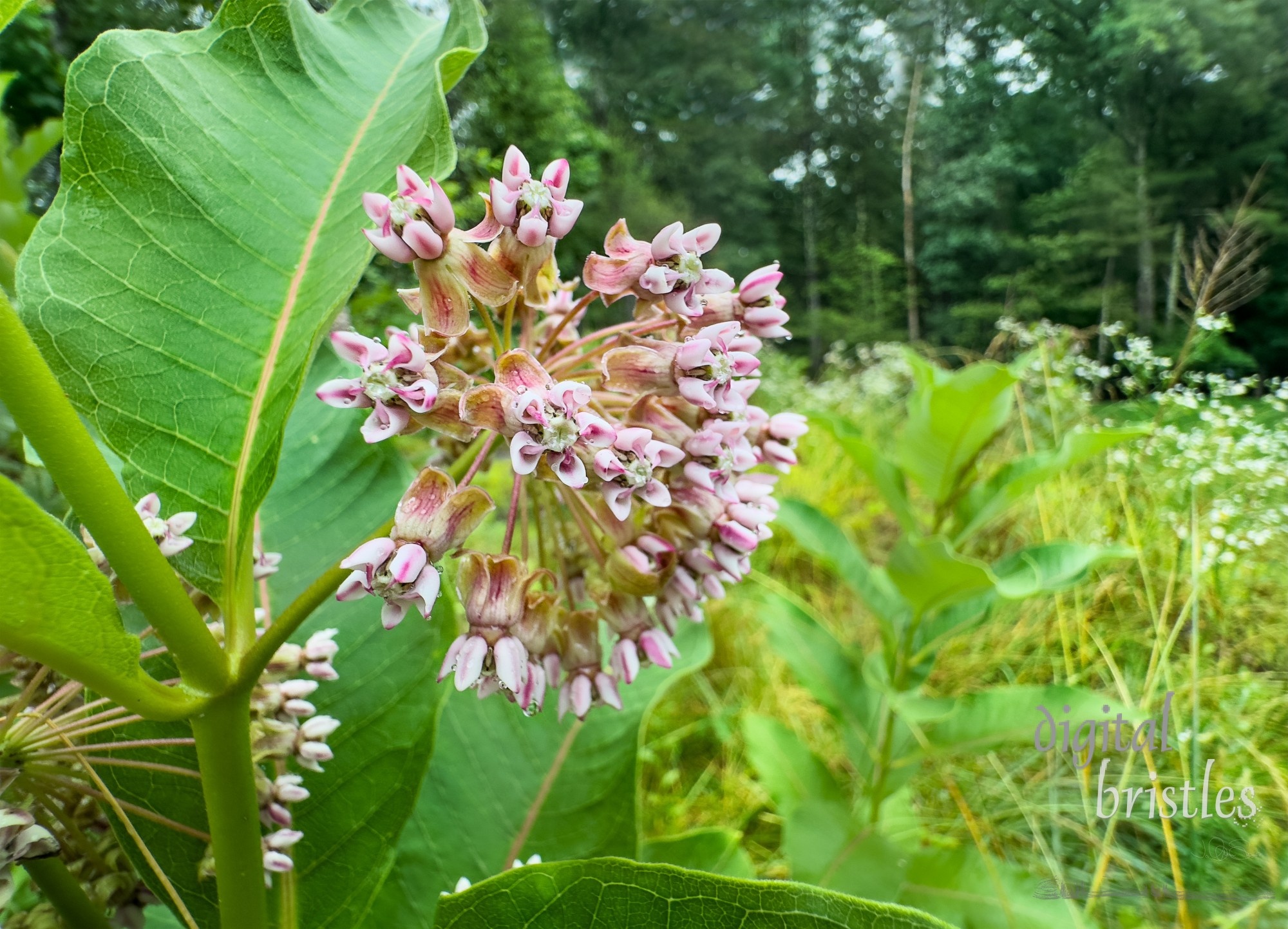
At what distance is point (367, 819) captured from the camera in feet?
1.57

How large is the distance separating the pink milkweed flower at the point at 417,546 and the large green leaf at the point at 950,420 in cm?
120

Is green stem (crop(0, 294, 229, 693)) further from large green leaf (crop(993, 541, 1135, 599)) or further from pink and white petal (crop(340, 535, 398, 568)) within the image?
large green leaf (crop(993, 541, 1135, 599))

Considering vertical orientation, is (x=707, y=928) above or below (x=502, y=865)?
above

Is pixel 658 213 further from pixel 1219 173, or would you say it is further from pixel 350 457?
pixel 350 457

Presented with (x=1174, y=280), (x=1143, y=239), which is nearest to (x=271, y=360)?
(x=1174, y=280)

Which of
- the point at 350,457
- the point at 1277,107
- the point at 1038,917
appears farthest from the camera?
the point at 1277,107

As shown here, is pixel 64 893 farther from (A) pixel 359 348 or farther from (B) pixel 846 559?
(B) pixel 846 559

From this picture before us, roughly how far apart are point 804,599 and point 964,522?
74.8 inches

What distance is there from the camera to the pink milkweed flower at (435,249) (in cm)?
38

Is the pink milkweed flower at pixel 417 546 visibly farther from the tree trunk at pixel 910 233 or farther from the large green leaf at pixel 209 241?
the tree trunk at pixel 910 233

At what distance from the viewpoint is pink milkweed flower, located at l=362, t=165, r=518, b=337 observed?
1.25 ft

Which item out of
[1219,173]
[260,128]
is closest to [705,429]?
[260,128]

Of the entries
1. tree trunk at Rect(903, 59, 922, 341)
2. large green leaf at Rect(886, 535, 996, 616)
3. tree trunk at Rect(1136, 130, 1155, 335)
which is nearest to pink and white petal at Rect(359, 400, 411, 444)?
large green leaf at Rect(886, 535, 996, 616)

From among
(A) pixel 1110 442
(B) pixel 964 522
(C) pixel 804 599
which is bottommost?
(C) pixel 804 599
